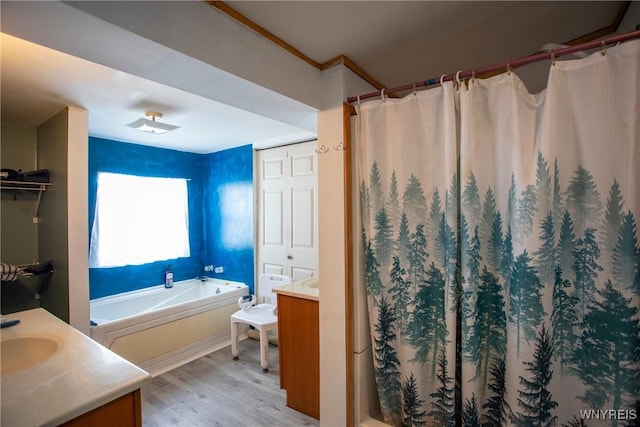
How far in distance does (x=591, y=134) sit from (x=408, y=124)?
666 mm

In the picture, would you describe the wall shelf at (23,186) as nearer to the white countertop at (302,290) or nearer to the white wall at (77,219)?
the white wall at (77,219)

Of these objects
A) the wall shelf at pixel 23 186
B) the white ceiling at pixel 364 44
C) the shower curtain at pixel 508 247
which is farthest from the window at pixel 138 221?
the shower curtain at pixel 508 247

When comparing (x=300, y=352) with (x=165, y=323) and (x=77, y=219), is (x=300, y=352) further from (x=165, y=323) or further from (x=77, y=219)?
(x=77, y=219)

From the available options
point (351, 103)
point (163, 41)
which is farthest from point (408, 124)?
point (163, 41)

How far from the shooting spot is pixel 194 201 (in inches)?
151

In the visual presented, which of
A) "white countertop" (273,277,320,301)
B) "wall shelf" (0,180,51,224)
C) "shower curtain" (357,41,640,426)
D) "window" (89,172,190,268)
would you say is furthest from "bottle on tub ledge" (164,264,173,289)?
"shower curtain" (357,41,640,426)

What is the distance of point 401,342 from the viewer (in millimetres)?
1382

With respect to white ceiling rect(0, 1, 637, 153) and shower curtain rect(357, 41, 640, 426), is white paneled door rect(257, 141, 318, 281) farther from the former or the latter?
shower curtain rect(357, 41, 640, 426)

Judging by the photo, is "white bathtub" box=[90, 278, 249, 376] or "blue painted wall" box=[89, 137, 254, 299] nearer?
"white bathtub" box=[90, 278, 249, 376]

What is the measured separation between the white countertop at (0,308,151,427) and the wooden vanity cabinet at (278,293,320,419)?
107cm

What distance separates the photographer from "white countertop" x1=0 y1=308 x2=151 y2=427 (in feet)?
2.61

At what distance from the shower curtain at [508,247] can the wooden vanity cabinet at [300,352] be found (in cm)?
57

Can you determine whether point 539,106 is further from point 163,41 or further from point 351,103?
point 163,41

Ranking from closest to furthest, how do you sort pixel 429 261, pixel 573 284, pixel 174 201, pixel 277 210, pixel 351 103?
pixel 573 284 < pixel 429 261 < pixel 351 103 < pixel 277 210 < pixel 174 201
